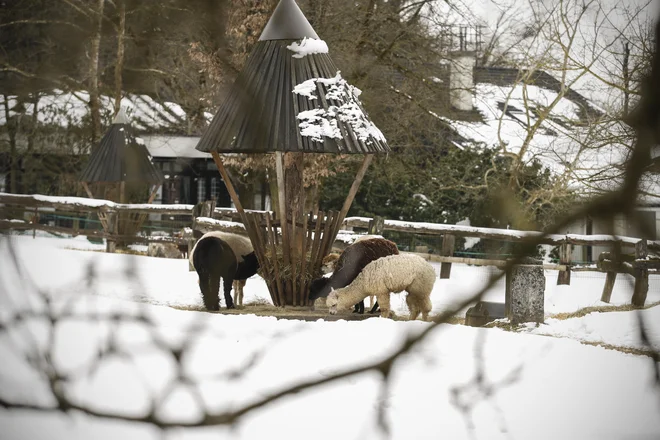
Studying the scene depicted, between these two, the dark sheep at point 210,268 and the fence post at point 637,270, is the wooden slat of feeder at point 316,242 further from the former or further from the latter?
the fence post at point 637,270

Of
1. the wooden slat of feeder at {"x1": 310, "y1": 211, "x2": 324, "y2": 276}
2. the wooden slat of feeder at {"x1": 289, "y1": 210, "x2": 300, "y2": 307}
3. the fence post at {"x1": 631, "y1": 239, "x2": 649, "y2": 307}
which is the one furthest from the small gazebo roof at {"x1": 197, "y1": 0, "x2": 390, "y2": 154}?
the fence post at {"x1": 631, "y1": 239, "x2": 649, "y2": 307}

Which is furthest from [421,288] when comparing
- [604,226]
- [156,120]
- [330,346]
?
[156,120]

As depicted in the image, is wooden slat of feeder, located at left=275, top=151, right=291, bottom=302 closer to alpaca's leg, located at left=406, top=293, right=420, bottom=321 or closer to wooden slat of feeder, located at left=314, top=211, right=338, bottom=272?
wooden slat of feeder, located at left=314, top=211, right=338, bottom=272

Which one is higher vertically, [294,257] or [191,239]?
[294,257]

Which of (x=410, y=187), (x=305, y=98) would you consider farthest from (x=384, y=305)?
(x=410, y=187)

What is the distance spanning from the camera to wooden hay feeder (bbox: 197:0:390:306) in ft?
18.9

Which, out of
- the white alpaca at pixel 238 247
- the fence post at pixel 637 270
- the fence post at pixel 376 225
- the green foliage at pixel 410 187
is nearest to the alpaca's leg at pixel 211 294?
the white alpaca at pixel 238 247

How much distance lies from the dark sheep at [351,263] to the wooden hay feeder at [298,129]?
298mm

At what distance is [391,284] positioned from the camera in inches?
255

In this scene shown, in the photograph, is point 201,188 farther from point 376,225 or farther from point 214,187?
point 376,225

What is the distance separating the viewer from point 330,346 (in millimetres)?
855

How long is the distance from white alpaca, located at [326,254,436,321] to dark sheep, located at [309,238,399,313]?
7 centimetres

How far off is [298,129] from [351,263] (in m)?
1.50

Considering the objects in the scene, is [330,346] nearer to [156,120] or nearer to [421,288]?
[421,288]
